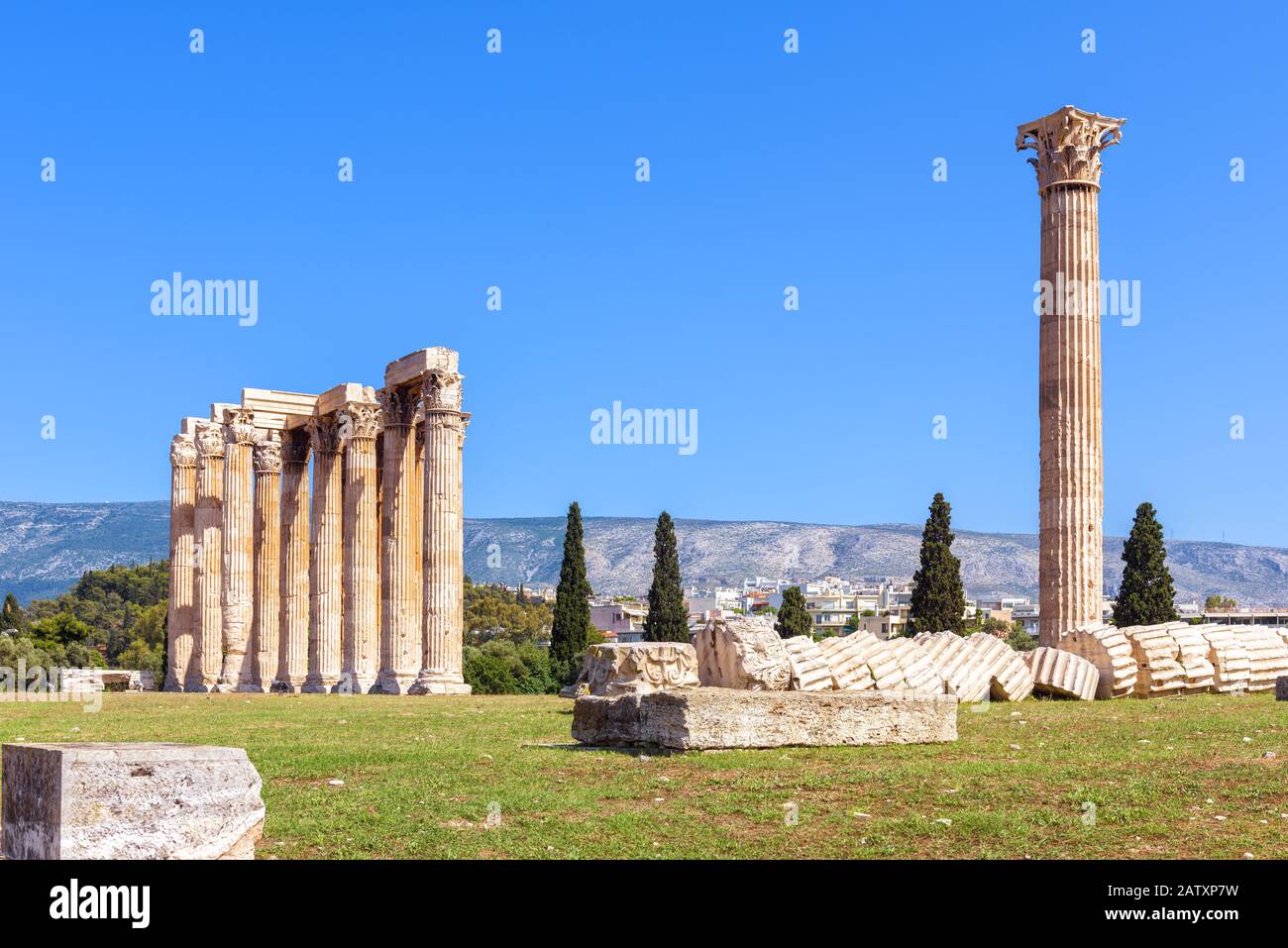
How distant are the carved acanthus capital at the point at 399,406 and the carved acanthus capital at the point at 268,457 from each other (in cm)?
722

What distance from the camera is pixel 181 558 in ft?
167

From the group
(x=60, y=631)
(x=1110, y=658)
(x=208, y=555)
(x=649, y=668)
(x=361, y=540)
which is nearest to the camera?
(x=649, y=668)

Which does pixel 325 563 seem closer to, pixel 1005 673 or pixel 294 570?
pixel 294 570

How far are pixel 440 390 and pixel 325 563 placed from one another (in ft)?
26.4

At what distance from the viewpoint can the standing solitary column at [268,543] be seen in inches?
1875

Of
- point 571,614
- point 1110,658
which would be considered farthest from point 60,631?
point 1110,658

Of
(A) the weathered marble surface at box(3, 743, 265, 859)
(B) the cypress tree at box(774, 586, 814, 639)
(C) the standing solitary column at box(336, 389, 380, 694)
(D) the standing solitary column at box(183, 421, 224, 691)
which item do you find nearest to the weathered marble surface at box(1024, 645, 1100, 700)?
(A) the weathered marble surface at box(3, 743, 265, 859)

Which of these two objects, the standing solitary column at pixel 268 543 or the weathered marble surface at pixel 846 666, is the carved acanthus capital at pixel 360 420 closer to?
the standing solitary column at pixel 268 543

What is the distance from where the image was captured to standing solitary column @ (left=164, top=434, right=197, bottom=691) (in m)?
50.1

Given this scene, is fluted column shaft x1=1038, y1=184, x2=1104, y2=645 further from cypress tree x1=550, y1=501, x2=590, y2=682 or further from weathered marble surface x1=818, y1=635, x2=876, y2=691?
cypress tree x1=550, y1=501, x2=590, y2=682

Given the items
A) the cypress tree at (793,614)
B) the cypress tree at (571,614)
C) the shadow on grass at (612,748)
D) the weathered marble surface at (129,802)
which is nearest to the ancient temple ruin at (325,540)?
the cypress tree at (571,614)
